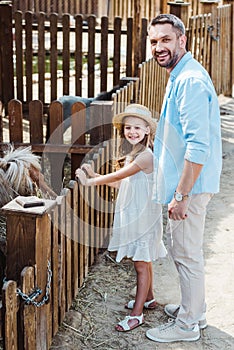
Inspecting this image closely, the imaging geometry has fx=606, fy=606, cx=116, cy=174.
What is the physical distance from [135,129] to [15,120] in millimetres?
1760

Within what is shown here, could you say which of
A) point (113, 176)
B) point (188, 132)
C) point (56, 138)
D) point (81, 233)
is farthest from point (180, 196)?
point (56, 138)

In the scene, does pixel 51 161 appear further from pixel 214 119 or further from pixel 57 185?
pixel 214 119

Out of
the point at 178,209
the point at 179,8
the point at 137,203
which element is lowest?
the point at 137,203

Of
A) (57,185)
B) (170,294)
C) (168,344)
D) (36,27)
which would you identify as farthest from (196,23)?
(168,344)

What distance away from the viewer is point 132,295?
4.44m

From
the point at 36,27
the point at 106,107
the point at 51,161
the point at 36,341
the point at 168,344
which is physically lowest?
the point at 168,344

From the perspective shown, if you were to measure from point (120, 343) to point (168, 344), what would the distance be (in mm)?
302

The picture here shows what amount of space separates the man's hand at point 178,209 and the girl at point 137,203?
1.83 ft

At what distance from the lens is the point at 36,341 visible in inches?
130

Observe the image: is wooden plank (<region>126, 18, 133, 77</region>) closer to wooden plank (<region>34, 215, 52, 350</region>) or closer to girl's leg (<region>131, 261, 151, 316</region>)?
→ girl's leg (<region>131, 261, 151, 316</region>)

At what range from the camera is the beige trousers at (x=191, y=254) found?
3.60 m

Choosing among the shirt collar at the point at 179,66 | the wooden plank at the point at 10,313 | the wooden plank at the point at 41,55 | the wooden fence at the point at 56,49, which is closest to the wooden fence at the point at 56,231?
the wooden plank at the point at 10,313

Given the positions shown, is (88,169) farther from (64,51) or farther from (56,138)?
(64,51)

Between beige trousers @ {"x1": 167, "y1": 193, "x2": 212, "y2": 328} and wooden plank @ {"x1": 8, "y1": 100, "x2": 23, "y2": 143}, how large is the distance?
2.15 meters
